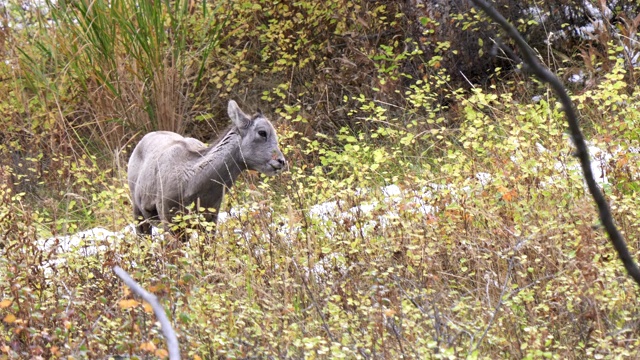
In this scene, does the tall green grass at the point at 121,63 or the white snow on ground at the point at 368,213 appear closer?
the white snow on ground at the point at 368,213

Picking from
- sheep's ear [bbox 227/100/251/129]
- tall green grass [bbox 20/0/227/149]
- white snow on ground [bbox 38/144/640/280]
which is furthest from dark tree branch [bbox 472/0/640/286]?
tall green grass [bbox 20/0/227/149]

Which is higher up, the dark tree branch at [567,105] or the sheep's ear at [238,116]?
the dark tree branch at [567,105]

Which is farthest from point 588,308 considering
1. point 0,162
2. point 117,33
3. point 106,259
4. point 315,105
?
point 0,162

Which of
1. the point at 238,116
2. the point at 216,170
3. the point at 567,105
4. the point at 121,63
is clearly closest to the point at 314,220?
the point at 216,170

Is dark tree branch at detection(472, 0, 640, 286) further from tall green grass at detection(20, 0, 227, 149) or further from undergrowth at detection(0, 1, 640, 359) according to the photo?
tall green grass at detection(20, 0, 227, 149)

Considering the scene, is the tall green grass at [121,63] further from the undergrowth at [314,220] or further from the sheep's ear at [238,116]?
the sheep's ear at [238,116]

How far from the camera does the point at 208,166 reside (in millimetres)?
8078

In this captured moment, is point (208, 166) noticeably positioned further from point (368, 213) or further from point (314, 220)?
point (368, 213)

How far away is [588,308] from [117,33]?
7636 mm

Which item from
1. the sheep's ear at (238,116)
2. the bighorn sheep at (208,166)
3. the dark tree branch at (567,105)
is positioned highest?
the dark tree branch at (567,105)

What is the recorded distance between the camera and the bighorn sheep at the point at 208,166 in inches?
317

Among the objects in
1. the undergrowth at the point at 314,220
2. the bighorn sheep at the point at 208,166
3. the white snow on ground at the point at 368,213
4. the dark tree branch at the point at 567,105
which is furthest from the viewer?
the bighorn sheep at the point at 208,166

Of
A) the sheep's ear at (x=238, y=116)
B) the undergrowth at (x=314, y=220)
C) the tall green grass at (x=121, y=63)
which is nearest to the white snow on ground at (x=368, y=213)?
the undergrowth at (x=314, y=220)

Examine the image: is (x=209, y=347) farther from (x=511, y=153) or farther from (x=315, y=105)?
(x=315, y=105)
